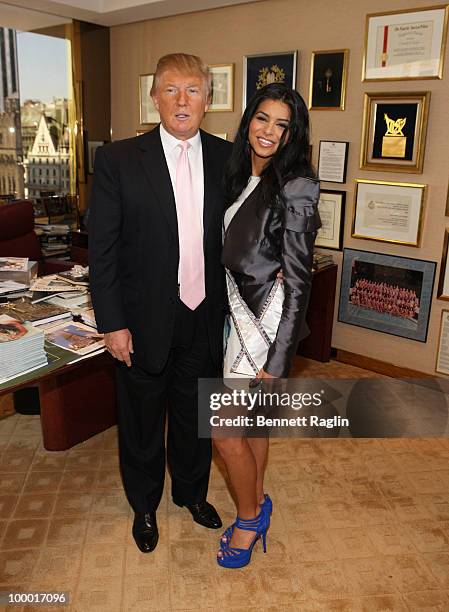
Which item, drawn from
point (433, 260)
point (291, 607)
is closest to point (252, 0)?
point (433, 260)

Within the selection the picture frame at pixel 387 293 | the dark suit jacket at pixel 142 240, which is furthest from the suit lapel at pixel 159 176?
the picture frame at pixel 387 293

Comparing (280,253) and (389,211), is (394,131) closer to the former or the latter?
(389,211)

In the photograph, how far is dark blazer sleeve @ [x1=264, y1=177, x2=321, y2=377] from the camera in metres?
1.93

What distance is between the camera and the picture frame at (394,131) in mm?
3830

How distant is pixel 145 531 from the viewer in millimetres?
2467

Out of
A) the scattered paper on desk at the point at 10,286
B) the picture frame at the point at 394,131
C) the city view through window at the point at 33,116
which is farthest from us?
the city view through window at the point at 33,116

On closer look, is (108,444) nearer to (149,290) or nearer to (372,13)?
(149,290)

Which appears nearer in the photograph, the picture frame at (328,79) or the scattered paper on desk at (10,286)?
the scattered paper on desk at (10,286)

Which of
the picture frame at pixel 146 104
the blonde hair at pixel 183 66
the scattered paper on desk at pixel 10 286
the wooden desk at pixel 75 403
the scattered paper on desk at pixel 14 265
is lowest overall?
the wooden desk at pixel 75 403

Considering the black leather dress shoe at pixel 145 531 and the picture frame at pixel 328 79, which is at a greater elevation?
the picture frame at pixel 328 79

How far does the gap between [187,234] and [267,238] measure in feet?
1.05

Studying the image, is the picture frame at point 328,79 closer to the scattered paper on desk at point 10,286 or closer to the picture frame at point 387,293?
the picture frame at point 387,293

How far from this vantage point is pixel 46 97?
216 inches

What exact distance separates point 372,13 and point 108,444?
3331mm
